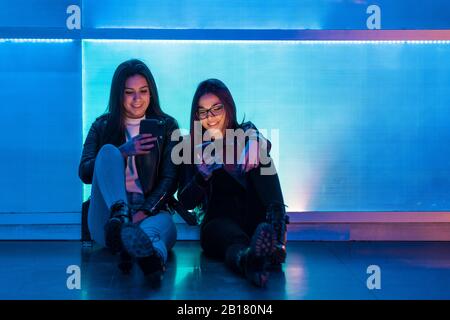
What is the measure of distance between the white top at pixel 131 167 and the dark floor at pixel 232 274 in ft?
1.56

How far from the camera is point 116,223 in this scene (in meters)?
2.79

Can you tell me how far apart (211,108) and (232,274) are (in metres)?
1.01

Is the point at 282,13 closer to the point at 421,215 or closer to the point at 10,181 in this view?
the point at 421,215

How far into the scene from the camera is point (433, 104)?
423 centimetres

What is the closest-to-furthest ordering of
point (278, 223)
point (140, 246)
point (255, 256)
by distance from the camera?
point (140, 246), point (255, 256), point (278, 223)

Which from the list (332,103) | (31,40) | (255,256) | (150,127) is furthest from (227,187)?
(31,40)

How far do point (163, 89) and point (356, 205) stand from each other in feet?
5.38

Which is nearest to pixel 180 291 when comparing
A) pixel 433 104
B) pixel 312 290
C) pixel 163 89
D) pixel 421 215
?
pixel 312 290

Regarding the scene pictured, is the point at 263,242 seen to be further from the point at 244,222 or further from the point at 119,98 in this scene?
the point at 119,98

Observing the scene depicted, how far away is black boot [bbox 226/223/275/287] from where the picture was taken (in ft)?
9.17

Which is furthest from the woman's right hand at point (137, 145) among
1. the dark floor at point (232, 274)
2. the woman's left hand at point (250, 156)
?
the dark floor at point (232, 274)

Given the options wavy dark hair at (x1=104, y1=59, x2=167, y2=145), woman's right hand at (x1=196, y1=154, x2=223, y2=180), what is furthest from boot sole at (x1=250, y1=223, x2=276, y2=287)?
wavy dark hair at (x1=104, y1=59, x2=167, y2=145)

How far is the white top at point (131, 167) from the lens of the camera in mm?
3559

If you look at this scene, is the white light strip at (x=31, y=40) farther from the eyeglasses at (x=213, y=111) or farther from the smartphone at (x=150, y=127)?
the eyeglasses at (x=213, y=111)
